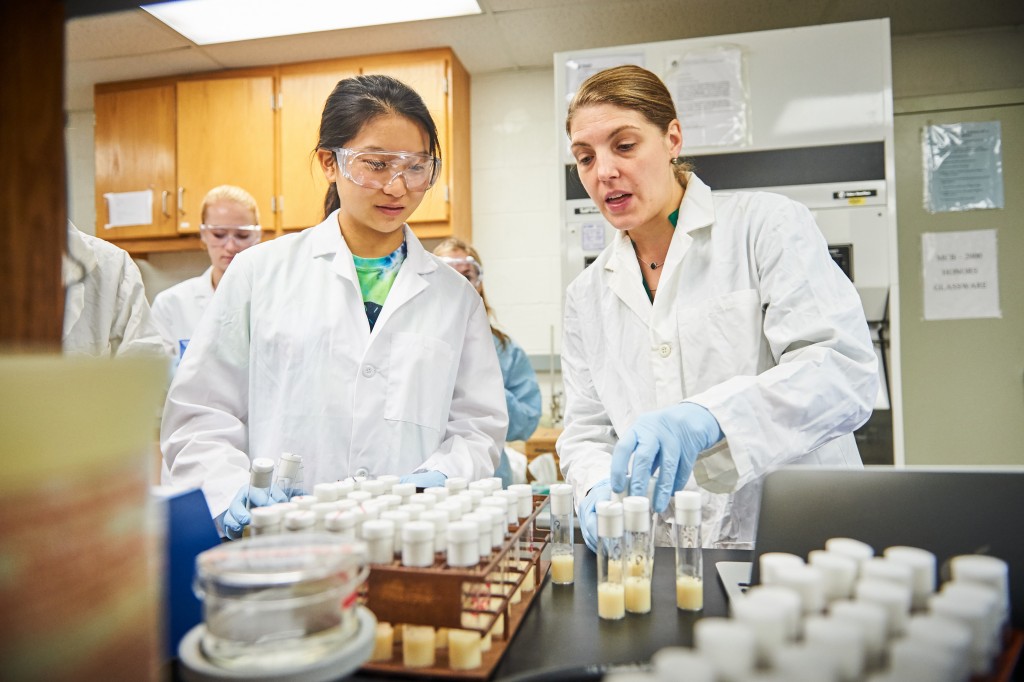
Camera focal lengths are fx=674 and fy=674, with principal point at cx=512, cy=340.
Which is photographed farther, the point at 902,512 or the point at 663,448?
the point at 663,448

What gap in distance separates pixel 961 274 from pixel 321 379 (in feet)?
10.2

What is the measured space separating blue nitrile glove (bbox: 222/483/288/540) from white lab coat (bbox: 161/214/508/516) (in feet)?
0.64

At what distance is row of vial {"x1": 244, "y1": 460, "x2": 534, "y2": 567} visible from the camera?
27.3 inches

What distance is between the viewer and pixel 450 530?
0.68 m

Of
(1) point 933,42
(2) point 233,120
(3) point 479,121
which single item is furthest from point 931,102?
(2) point 233,120

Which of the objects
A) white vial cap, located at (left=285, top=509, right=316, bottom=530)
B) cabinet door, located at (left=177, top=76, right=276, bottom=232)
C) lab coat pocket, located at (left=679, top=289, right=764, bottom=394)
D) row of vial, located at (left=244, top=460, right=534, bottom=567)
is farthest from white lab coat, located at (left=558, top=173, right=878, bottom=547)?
cabinet door, located at (left=177, top=76, right=276, bottom=232)

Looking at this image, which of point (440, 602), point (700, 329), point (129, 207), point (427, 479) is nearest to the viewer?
point (440, 602)

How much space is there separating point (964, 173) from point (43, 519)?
3.80 metres

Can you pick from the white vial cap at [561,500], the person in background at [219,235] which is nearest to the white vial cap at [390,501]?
the white vial cap at [561,500]

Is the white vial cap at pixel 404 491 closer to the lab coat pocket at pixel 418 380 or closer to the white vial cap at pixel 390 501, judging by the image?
the white vial cap at pixel 390 501

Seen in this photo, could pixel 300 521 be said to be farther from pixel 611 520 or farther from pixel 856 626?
pixel 856 626

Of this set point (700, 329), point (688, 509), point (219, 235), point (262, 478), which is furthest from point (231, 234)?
point (688, 509)

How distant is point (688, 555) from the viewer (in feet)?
2.74

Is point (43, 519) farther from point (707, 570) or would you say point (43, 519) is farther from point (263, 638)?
point (707, 570)
